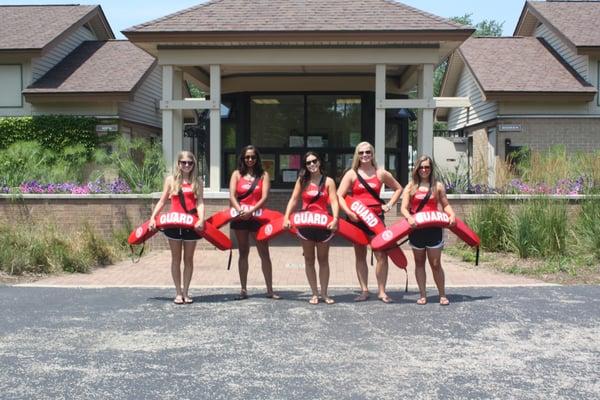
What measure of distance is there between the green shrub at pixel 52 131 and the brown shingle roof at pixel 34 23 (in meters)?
2.20

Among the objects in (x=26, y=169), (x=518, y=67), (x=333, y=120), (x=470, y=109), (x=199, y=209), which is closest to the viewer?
(x=199, y=209)

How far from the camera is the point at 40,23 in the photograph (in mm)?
22031

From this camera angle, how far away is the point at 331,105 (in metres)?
16.0

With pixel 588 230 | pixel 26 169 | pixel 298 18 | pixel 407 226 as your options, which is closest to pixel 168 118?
pixel 298 18

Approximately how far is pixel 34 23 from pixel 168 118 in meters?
11.5

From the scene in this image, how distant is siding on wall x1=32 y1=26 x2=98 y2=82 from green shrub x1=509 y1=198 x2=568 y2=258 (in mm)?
15656

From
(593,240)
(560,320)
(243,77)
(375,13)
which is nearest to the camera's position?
(560,320)

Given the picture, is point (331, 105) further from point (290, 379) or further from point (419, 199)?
point (290, 379)

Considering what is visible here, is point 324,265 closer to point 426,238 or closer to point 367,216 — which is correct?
point 367,216

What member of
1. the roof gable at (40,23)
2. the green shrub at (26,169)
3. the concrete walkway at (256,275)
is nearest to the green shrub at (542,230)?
the concrete walkway at (256,275)

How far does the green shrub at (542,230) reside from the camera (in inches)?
406

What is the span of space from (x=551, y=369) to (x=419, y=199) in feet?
9.23

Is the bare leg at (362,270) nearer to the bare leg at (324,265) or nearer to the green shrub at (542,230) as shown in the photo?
the bare leg at (324,265)

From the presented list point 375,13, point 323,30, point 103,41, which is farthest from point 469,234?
point 103,41
